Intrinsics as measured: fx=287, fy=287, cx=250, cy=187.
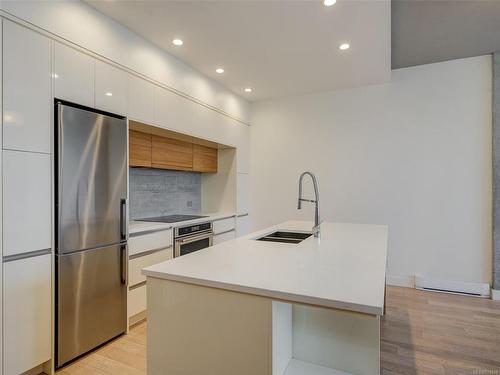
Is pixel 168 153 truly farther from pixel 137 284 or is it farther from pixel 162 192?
pixel 137 284

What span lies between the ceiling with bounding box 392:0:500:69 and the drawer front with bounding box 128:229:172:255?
2954mm

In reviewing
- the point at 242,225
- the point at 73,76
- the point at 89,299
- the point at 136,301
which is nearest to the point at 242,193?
the point at 242,225

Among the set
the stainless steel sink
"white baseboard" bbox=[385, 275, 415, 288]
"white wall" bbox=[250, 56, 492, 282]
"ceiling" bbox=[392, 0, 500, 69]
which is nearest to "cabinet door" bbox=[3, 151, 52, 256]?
the stainless steel sink

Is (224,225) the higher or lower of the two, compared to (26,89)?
lower

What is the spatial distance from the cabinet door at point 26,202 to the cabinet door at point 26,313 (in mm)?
114

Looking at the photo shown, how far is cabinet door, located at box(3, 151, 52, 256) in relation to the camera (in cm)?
171

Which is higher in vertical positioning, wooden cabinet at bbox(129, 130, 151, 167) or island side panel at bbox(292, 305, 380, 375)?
wooden cabinet at bbox(129, 130, 151, 167)

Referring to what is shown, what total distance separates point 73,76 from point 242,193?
2874 mm

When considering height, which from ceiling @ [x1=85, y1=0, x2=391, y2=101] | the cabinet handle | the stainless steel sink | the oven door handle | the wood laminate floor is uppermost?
ceiling @ [x1=85, y1=0, x2=391, y2=101]

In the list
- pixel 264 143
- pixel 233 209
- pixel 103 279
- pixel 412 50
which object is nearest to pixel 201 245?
pixel 233 209

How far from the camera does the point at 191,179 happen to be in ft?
14.4

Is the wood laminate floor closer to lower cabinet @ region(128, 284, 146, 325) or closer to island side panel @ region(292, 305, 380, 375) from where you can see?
lower cabinet @ region(128, 284, 146, 325)

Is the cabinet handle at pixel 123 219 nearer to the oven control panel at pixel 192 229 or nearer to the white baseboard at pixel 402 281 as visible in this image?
the oven control panel at pixel 192 229

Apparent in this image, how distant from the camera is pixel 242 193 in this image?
14.9ft
